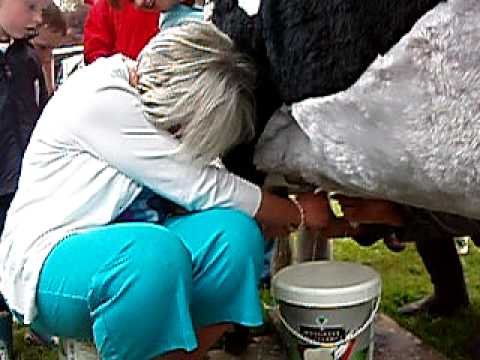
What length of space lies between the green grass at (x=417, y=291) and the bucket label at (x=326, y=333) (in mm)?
474

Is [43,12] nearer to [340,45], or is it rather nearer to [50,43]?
[50,43]

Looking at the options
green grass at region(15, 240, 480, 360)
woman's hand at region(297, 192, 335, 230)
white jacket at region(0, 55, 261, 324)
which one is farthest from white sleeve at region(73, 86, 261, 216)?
green grass at region(15, 240, 480, 360)

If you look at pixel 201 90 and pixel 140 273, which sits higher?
pixel 201 90

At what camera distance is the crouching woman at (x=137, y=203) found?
1.56 meters

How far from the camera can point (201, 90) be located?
5.16 ft

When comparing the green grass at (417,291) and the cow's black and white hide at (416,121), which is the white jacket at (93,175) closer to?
the cow's black and white hide at (416,121)

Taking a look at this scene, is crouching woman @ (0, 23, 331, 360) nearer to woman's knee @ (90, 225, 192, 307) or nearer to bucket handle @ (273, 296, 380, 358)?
woman's knee @ (90, 225, 192, 307)

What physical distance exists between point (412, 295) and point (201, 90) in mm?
1140

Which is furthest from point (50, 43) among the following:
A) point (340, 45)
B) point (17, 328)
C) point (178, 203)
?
point (340, 45)

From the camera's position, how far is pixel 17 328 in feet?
7.80

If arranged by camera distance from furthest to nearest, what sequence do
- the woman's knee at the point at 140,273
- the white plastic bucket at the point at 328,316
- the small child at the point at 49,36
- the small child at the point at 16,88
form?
the small child at the point at 49,36
the small child at the point at 16,88
the white plastic bucket at the point at 328,316
the woman's knee at the point at 140,273

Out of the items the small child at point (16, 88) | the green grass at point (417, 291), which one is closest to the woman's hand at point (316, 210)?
the green grass at point (417, 291)

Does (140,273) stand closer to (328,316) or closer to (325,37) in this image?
(328,316)

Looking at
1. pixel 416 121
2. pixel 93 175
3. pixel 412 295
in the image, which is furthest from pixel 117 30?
pixel 416 121
